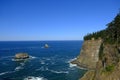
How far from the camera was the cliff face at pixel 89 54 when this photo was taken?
96275 millimetres

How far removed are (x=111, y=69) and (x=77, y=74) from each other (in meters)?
38.8

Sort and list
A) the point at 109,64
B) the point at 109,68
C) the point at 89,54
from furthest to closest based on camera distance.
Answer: the point at 89,54, the point at 109,64, the point at 109,68

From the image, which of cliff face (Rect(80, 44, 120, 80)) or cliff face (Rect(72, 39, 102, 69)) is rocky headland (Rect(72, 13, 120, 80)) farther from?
cliff face (Rect(72, 39, 102, 69))

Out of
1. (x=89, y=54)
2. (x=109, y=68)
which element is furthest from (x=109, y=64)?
(x=89, y=54)

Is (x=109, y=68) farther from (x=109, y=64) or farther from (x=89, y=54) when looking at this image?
(x=89, y=54)

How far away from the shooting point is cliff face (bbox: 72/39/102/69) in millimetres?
96275

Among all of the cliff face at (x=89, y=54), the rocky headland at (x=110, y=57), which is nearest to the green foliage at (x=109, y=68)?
the rocky headland at (x=110, y=57)

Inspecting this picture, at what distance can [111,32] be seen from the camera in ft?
172

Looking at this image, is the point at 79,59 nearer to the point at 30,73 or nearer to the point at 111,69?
the point at 30,73

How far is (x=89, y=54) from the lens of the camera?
330 feet

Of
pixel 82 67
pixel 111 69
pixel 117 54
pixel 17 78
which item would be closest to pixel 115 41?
pixel 117 54

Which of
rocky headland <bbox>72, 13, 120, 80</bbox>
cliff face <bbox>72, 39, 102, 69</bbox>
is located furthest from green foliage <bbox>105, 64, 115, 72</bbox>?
cliff face <bbox>72, 39, 102, 69</bbox>

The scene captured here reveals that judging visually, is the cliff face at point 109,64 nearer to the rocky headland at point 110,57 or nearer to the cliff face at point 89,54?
the rocky headland at point 110,57

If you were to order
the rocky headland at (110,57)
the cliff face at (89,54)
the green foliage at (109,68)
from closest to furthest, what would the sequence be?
the rocky headland at (110,57), the green foliage at (109,68), the cliff face at (89,54)
